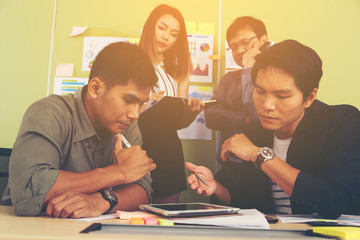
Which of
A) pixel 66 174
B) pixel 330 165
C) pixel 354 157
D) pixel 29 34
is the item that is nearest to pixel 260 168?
pixel 330 165

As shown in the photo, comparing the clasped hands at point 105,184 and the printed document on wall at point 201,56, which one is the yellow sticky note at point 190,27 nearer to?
the printed document on wall at point 201,56

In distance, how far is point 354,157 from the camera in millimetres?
1435

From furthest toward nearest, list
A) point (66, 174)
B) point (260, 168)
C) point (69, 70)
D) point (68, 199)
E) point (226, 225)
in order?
point (69, 70)
point (260, 168)
point (66, 174)
point (68, 199)
point (226, 225)

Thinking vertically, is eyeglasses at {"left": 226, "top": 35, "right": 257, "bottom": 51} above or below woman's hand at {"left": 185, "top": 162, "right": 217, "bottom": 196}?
above

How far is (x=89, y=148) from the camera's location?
153cm

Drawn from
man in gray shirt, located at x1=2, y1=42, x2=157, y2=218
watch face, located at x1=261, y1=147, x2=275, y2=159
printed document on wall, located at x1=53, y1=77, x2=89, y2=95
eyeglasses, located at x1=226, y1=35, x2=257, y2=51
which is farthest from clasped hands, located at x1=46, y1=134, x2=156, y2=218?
eyeglasses, located at x1=226, y1=35, x2=257, y2=51

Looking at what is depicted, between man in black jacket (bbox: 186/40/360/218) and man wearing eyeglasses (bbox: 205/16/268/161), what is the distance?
0.17ft

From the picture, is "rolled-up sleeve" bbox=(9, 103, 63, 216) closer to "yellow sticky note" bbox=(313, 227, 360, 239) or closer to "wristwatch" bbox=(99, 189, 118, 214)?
"wristwatch" bbox=(99, 189, 118, 214)

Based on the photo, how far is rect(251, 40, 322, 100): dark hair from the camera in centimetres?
167

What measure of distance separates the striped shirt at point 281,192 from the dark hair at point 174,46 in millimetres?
653

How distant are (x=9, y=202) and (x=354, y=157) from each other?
5.15 feet

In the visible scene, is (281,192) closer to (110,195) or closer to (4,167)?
(110,195)

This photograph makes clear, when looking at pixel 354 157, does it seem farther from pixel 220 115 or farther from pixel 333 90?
pixel 220 115

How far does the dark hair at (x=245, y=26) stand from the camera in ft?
6.19
